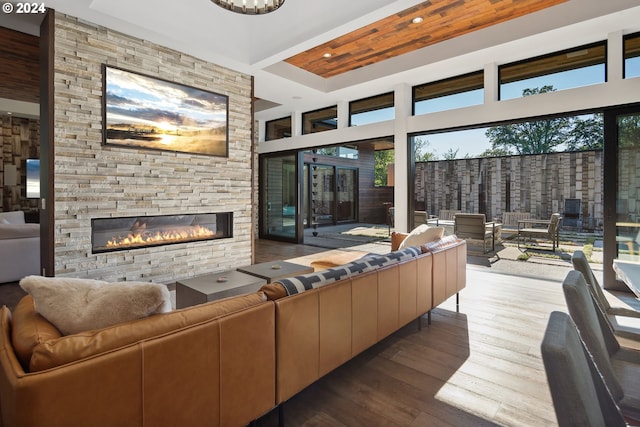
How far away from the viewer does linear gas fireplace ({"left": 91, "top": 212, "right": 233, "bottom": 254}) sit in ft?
13.1

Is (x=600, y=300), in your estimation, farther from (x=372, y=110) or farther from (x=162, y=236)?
(x=372, y=110)

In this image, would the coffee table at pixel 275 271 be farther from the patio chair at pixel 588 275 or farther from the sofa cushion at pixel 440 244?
the patio chair at pixel 588 275

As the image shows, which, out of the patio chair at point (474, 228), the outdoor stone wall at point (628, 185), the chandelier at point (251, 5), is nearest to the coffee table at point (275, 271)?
the chandelier at point (251, 5)

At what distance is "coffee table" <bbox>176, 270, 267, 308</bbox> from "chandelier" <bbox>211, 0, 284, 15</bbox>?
2173mm

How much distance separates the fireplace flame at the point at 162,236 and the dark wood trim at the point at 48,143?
1.96 ft

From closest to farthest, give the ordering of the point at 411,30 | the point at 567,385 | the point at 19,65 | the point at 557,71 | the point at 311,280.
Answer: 1. the point at 567,385
2. the point at 311,280
3. the point at 411,30
4. the point at 557,71
5. the point at 19,65

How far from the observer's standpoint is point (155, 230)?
14.8 feet

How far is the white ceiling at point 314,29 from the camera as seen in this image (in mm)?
3584

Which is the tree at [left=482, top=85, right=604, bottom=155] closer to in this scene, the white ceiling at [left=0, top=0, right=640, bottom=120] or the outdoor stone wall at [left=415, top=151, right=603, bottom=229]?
the outdoor stone wall at [left=415, top=151, right=603, bottom=229]

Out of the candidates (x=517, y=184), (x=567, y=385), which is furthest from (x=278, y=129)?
(x=567, y=385)

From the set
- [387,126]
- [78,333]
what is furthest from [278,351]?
[387,126]

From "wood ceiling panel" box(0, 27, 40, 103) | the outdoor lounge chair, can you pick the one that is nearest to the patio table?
the outdoor lounge chair

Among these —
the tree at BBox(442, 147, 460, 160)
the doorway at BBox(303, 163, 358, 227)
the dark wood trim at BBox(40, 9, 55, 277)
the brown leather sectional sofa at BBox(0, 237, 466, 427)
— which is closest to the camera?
the brown leather sectional sofa at BBox(0, 237, 466, 427)

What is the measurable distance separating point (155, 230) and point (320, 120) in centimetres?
432
